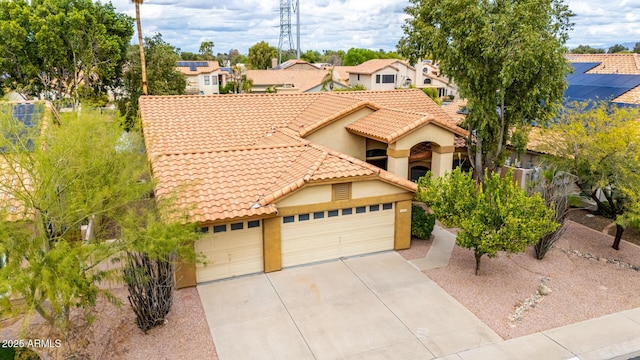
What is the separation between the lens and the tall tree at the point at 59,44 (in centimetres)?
3612

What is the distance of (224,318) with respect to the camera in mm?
13172

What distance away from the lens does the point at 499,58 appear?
19328mm

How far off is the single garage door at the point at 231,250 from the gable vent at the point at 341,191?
9.30 ft

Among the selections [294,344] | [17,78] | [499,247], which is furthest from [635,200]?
[17,78]

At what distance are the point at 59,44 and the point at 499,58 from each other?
33.8m

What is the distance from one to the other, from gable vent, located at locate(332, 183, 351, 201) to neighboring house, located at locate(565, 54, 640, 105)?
1758cm

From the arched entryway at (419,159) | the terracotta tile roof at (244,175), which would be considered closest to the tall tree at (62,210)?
the terracotta tile roof at (244,175)

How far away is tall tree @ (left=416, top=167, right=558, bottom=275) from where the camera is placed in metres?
14.2

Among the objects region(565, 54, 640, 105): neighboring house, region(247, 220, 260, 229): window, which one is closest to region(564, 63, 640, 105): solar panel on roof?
region(565, 54, 640, 105): neighboring house

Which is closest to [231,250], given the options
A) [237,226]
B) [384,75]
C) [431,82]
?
[237,226]

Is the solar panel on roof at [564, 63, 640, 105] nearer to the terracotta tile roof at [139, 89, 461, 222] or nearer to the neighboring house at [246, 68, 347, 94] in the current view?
the terracotta tile roof at [139, 89, 461, 222]

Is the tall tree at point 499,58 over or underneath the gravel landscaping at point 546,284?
over

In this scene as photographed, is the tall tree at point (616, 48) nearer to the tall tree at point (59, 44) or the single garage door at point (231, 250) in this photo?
the tall tree at point (59, 44)

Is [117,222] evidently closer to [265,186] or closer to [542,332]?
[265,186]
